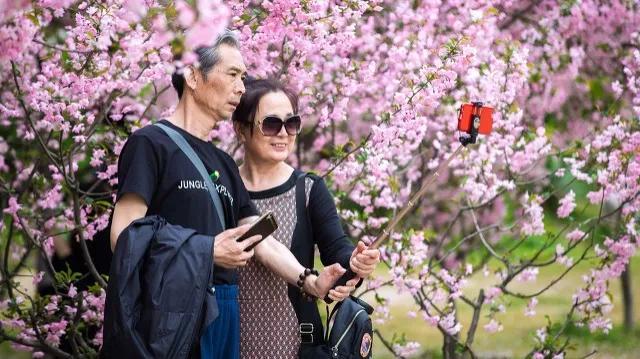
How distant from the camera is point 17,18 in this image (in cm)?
298

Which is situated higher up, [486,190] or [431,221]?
[486,190]

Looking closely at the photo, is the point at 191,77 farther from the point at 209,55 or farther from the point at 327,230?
the point at 327,230

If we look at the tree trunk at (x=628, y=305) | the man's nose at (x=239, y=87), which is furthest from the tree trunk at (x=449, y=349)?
the tree trunk at (x=628, y=305)

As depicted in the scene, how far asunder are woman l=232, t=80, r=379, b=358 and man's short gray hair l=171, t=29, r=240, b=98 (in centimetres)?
34

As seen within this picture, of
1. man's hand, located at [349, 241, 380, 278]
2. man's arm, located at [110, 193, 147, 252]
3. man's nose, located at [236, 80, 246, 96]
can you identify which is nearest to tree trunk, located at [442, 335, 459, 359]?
man's hand, located at [349, 241, 380, 278]

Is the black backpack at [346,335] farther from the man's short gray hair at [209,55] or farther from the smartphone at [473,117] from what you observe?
the man's short gray hair at [209,55]

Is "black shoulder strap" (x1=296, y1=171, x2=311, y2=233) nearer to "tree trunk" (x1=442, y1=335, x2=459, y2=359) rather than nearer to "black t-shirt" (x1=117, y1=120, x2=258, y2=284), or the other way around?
"black t-shirt" (x1=117, y1=120, x2=258, y2=284)

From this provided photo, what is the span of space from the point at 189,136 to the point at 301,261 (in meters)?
0.65

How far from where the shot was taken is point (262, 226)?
3039mm

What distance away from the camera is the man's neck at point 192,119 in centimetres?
337

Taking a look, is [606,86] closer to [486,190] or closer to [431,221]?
[431,221]

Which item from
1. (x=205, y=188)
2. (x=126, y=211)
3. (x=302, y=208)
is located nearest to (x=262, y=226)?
(x=205, y=188)

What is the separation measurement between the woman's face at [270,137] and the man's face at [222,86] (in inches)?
11.4

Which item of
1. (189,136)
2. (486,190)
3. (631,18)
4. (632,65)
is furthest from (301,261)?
(631,18)
